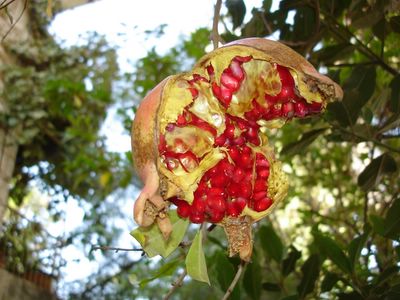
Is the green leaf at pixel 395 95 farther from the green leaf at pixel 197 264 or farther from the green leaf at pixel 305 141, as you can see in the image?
the green leaf at pixel 197 264

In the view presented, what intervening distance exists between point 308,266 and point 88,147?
10.3 feet

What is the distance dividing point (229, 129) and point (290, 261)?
51.6 inches

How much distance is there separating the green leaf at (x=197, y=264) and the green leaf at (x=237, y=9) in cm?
117

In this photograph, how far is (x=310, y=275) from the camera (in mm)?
1977

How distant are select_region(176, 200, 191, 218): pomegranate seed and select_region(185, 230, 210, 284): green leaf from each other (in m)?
0.08

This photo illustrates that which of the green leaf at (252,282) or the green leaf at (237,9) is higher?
the green leaf at (237,9)

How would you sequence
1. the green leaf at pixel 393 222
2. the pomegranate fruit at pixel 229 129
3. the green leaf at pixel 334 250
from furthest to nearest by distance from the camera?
the green leaf at pixel 334 250 < the green leaf at pixel 393 222 < the pomegranate fruit at pixel 229 129

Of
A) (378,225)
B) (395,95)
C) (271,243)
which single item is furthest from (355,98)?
(271,243)

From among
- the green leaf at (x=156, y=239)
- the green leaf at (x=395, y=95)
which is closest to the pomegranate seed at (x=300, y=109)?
the green leaf at (x=156, y=239)

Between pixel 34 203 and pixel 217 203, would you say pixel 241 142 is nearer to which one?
pixel 217 203

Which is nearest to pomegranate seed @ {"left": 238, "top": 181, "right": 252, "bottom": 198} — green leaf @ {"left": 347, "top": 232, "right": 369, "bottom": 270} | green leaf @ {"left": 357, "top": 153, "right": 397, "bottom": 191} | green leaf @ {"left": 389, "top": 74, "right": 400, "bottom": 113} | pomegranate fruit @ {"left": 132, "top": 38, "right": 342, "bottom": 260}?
pomegranate fruit @ {"left": 132, "top": 38, "right": 342, "bottom": 260}

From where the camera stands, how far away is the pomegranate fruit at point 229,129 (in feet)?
3.27

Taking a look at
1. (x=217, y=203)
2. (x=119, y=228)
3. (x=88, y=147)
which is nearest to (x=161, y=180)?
(x=217, y=203)

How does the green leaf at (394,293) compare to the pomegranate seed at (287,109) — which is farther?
the green leaf at (394,293)
